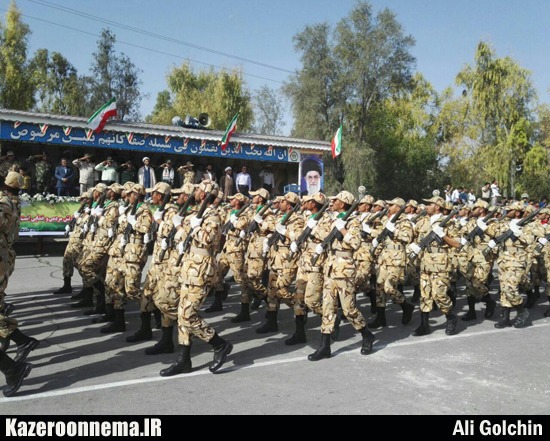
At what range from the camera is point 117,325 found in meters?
7.17

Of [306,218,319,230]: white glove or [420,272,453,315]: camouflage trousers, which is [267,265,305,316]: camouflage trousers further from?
[420,272,453,315]: camouflage trousers

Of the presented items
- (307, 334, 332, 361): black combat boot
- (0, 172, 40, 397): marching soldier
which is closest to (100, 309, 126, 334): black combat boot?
(0, 172, 40, 397): marching soldier

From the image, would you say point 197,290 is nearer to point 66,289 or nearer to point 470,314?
point 470,314

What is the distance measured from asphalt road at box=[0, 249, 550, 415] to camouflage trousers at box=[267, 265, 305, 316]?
1.32 ft

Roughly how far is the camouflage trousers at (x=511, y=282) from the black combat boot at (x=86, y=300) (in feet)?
20.4

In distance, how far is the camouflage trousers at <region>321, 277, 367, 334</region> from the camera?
6113mm

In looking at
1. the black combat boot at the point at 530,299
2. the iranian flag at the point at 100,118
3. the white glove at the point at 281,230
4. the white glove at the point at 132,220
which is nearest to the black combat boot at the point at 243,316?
the white glove at the point at 281,230

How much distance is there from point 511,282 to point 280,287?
335 centimetres

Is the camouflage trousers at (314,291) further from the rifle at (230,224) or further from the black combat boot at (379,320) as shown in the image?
the rifle at (230,224)

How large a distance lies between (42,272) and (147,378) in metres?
7.81

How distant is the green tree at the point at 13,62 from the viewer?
108ft

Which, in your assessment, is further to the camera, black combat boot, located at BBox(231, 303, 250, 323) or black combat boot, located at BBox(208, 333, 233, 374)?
black combat boot, located at BBox(231, 303, 250, 323)

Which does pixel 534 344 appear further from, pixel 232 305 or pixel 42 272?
pixel 42 272

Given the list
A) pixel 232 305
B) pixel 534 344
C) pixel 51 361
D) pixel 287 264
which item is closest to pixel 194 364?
pixel 51 361
